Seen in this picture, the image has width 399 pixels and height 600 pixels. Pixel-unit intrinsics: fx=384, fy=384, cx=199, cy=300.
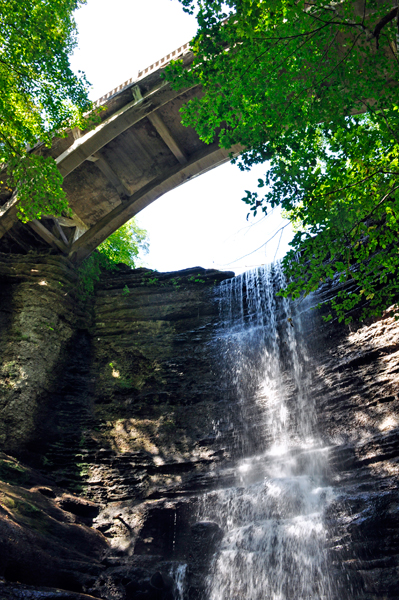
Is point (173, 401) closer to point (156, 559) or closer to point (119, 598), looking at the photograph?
point (156, 559)

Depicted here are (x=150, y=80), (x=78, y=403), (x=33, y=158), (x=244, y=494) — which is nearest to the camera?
(x=244, y=494)

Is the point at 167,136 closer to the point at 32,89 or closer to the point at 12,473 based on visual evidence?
the point at 32,89

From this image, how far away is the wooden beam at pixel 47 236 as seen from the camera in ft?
42.0

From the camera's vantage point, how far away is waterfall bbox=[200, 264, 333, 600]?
244 inches

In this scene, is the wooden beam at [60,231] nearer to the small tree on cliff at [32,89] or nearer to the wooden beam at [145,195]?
the wooden beam at [145,195]

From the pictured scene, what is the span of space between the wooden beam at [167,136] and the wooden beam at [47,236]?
507 cm

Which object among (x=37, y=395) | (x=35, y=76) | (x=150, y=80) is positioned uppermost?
(x=150, y=80)

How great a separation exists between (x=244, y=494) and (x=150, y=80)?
1193cm

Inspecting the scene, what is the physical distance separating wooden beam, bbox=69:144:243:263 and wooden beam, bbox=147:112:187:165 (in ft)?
1.00

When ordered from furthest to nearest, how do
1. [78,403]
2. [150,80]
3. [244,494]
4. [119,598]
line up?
[150,80] < [78,403] < [244,494] < [119,598]

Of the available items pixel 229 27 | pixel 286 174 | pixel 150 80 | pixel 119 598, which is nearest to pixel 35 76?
pixel 150 80

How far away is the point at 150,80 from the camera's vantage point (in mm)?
12039

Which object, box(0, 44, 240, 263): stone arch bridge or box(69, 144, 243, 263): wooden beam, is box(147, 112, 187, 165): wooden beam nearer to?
box(0, 44, 240, 263): stone arch bridge

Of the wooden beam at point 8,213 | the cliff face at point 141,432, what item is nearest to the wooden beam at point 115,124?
the wooden beam at point 8,213
